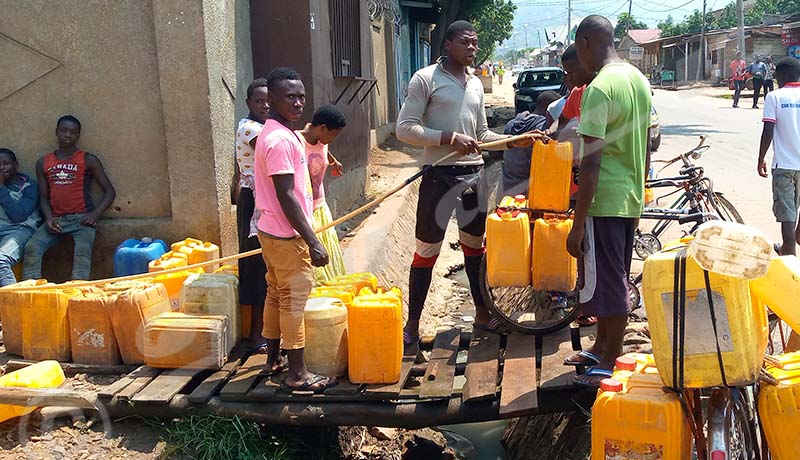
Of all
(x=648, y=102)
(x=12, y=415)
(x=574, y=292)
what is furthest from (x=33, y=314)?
(x=648, y=102)

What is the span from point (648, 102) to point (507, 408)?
167cm

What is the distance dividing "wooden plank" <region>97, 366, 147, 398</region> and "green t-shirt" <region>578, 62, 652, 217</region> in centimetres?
280

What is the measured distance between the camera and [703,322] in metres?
2.57

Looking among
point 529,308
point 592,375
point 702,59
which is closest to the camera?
point 592,375

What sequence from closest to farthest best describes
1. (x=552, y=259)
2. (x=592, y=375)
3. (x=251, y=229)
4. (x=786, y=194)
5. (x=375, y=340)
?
(x=592, y=375)
(x=375, y=340)
(x=552, y=259)
(x=251, y=229)
(x=786, y=194)

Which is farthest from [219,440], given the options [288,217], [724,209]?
[724,209]

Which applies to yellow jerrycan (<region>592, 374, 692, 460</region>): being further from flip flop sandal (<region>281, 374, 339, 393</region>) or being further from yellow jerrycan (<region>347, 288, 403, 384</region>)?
flip flop sandal (<region>281, 374, 339, 393</region>)

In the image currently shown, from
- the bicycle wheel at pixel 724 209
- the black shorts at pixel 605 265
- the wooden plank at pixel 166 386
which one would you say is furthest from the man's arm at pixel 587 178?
→ the bicycle wheel at pixel 724 209

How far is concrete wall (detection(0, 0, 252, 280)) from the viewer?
561cm

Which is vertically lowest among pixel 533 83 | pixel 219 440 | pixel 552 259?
pixel 219 440

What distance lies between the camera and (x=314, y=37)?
→ 22.4 ft

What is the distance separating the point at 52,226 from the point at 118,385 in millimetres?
2089

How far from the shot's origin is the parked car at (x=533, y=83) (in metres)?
21.0

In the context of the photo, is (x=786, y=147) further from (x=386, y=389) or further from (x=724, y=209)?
(x=386, y=389)
